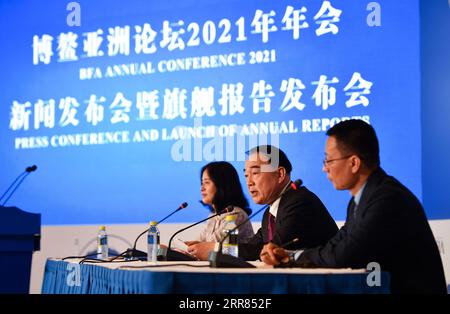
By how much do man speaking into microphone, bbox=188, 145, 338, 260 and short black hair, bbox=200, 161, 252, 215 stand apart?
41cm

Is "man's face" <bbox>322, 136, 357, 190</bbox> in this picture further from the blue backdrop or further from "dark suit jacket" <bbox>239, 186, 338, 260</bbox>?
the blue backdrop

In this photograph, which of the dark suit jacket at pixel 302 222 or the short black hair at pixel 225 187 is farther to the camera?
the short black hair at pixel 225 187

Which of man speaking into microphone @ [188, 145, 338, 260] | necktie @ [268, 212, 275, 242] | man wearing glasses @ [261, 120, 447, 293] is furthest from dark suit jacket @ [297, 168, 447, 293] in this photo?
necktie @ [268, 212, 275, 242]

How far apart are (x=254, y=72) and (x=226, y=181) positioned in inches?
34.3

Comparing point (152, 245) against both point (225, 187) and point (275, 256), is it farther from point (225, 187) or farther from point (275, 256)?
point (225, 187)

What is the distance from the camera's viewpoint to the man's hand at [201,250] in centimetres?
310

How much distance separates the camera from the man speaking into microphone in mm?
2979

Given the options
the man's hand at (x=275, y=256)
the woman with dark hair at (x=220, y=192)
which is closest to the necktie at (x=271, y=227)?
the woman with dark hair at (x=220, y=192)

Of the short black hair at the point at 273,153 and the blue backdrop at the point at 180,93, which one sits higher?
the blue backdrop at the point at 180,93

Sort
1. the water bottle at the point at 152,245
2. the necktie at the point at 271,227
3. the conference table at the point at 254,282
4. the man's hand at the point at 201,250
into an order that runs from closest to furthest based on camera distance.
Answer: the conference table at the point at 254,282
the water bottle at the point at 152,245
the man's hand at the point at 201,250
the necktie at the point at 271,227

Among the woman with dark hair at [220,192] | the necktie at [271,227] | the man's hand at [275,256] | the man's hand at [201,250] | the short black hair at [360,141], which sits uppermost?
the short black hair at [360,141]

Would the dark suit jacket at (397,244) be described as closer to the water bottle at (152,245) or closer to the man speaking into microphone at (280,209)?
the man speaking into microphone at (280,209)

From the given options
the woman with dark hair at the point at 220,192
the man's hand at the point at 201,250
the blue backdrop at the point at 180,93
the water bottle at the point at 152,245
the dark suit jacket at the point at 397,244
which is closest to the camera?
the dark suit jacket at the point at 397,244
